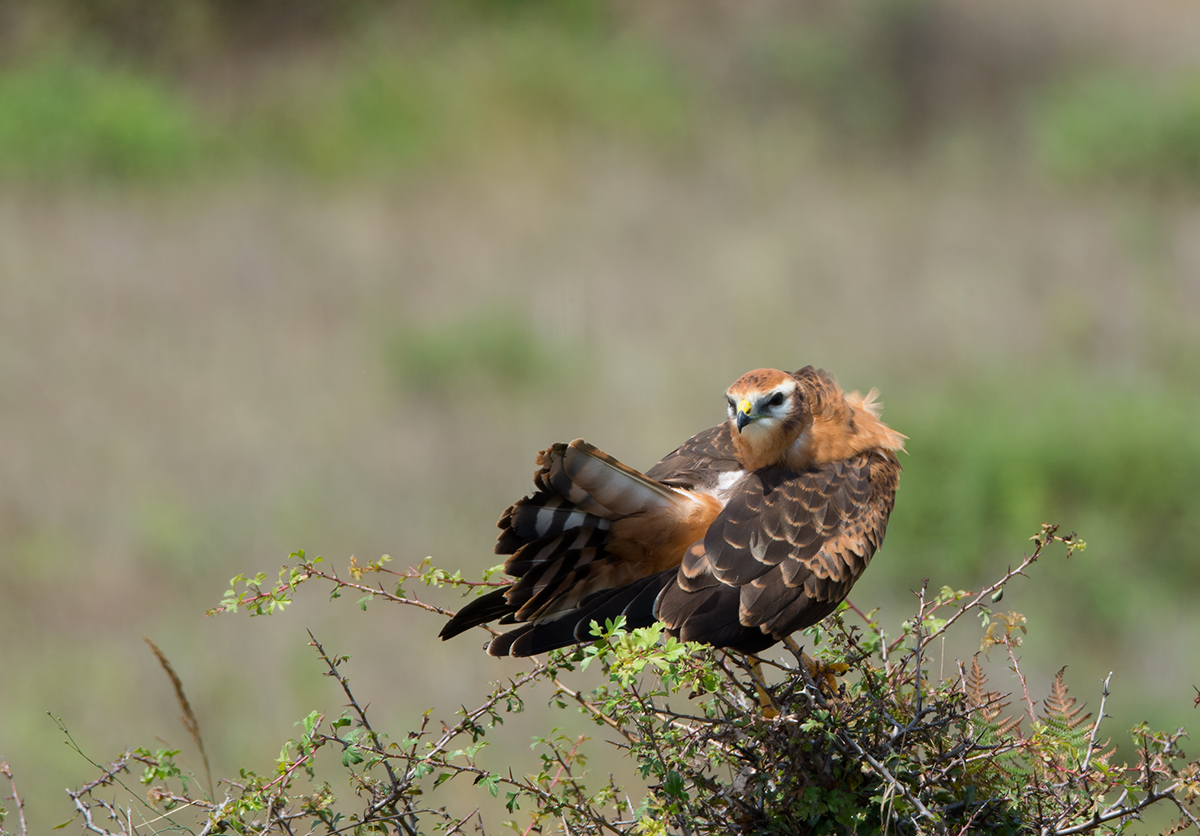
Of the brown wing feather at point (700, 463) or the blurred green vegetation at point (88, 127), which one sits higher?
the blurred green vegetation at point (88, 127)

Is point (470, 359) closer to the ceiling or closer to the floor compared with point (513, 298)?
closer to the floor

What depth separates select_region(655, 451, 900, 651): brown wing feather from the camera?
3.44m

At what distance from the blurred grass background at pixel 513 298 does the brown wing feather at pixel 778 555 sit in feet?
9.28

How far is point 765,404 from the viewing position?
3.99m

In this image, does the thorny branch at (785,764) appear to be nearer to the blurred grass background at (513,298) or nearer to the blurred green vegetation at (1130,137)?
the blurred grass background at (513,298)

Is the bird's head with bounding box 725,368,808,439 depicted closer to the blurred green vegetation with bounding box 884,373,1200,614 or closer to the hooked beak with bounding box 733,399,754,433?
the hooked beak with bounding box 733,399,754,433

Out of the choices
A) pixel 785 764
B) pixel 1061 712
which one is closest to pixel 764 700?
pixel 785 764

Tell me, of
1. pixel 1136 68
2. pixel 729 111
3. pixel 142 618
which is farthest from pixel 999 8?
pixel 142 618

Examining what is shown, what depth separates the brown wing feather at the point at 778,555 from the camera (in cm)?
344

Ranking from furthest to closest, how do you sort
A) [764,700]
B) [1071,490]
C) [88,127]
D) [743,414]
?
[88,127] < [1071,490] < [743,414] < [764,700]

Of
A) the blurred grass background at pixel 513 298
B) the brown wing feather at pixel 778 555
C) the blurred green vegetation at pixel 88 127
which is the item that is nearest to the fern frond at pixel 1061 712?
the brown wing feather at pixel 778 555

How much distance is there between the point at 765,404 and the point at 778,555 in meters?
0.56

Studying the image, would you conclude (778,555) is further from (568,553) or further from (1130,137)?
(1130,137)

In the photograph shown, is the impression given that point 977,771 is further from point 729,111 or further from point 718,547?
point 729,111
